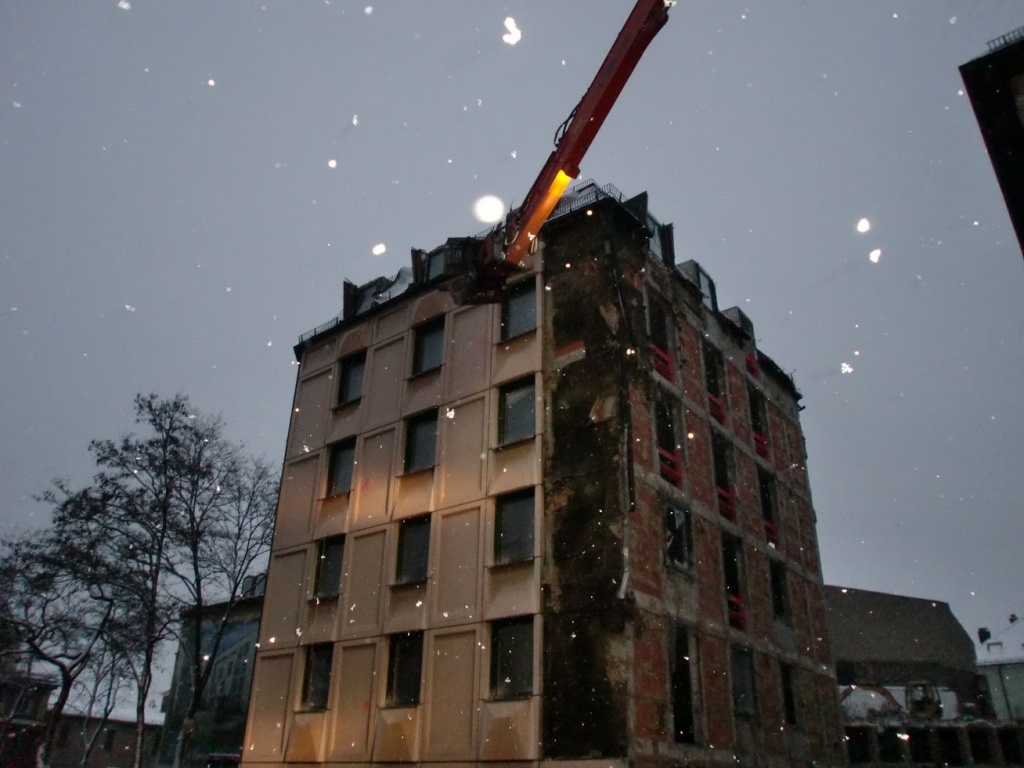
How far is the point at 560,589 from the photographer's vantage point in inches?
637

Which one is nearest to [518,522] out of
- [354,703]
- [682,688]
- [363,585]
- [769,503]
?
[682,688]

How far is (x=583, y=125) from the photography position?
1406 cm

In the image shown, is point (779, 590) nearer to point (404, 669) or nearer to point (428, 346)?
point (404, 669)

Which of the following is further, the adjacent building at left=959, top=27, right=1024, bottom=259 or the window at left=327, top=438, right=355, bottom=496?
the window at left=327, top=438, right=355, bottom=496

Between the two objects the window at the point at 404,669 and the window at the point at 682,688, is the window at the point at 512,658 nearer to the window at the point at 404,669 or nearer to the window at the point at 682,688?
the window at the point at 404,669

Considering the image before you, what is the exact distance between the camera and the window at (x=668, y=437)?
728 inches

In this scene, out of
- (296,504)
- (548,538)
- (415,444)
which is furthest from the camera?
(296,504)

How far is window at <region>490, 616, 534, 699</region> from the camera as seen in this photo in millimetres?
16016

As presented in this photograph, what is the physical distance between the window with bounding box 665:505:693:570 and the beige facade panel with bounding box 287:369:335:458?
1066cm

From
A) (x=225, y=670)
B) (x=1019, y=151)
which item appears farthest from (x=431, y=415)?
(x=225, y=670)

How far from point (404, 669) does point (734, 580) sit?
844 cm

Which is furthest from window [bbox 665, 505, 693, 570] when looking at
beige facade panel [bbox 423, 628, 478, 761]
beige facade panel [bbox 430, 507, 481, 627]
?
beige facade panel [bbox 423, 628, 478, 761]

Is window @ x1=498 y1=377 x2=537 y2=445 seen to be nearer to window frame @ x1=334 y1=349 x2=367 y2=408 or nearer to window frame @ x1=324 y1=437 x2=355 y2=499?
window frame @ x1=324 y1=437 x2=355 y2=499

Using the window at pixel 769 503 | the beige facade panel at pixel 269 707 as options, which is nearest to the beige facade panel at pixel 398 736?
the beige facade panel at pixel 269 707
